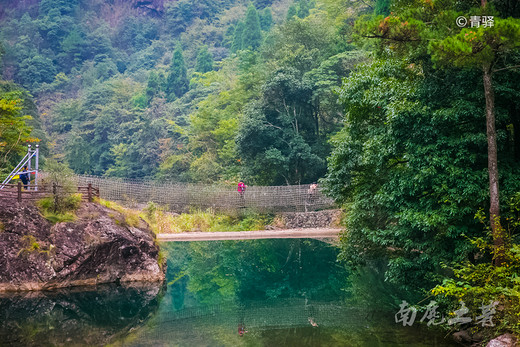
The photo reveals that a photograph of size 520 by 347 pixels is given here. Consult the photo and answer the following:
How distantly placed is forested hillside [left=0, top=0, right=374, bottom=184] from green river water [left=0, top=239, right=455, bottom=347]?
337 inches

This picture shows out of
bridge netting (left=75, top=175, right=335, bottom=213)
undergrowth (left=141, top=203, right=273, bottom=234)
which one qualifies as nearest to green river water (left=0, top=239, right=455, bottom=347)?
undergrowth (left=141, top=203, right=273, bottom=234)

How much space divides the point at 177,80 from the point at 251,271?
101 feet

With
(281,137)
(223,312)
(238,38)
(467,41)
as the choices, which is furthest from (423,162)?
(238,38)

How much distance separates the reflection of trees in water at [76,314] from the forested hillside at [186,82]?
34.6 ft

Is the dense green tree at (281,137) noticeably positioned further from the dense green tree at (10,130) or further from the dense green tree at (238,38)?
the dense green tree at (238,38)

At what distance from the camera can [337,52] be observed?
21.9 meters

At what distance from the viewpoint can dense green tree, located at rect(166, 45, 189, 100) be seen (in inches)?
1603

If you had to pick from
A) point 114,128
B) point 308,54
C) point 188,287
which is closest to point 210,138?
point 308,54

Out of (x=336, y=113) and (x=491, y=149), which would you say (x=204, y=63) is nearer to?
(x=336, y=113)

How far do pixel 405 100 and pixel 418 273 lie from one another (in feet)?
8.42

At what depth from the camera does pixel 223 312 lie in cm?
872

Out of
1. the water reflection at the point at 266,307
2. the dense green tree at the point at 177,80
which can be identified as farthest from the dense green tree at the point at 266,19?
the water reflection at the point at 266,307

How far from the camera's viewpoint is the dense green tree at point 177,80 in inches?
1603

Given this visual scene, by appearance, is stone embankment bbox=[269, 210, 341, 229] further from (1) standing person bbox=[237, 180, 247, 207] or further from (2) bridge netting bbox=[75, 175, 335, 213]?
(1) standing person bbox=[237, 180, 247, 207]
